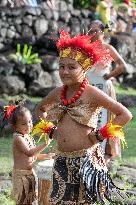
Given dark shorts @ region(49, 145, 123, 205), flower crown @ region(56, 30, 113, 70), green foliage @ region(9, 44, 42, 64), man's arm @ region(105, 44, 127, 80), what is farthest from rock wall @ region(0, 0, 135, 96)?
dark shorts @ region(49, 145, 123, 205)

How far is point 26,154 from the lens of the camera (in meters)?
4.80

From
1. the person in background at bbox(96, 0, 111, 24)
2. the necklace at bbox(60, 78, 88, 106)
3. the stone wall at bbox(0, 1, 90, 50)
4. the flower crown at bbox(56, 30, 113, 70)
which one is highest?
the person in background at bbox(96, 0, 111, 24)

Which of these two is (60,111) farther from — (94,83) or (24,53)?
(24,53)

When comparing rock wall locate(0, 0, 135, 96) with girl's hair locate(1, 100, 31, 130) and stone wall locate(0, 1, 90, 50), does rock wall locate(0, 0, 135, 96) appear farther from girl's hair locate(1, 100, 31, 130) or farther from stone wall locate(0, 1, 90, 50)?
girl's hair locate(1, 100, 31, 130)

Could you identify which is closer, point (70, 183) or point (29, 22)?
point (70, 183)

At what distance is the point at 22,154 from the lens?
16.0 feet

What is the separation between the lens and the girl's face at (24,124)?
483 cm

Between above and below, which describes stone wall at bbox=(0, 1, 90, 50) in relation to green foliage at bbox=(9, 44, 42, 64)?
above

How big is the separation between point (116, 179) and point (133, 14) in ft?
38.6

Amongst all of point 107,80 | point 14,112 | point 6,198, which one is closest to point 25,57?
point 107,80

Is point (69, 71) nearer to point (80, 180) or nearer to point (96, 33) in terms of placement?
point (80, 180)

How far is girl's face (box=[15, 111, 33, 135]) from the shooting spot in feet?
15.9

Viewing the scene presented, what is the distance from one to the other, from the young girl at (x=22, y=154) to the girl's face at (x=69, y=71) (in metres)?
0.76

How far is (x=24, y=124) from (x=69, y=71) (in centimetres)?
88
